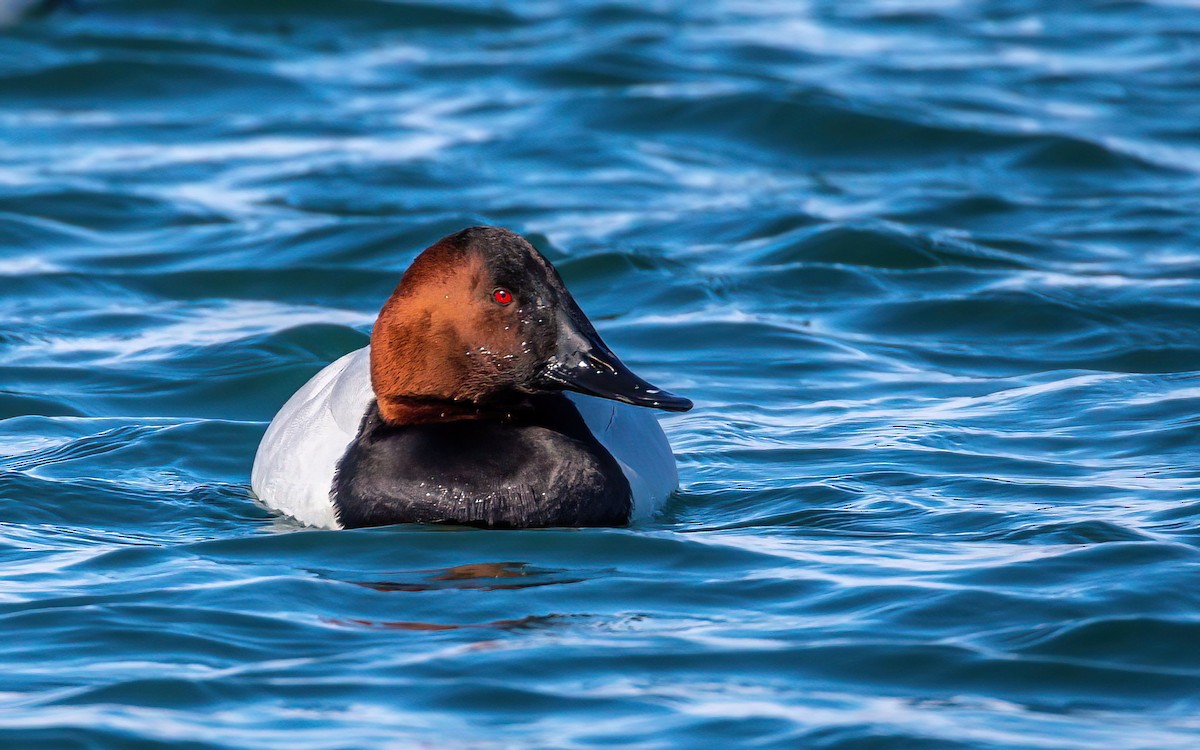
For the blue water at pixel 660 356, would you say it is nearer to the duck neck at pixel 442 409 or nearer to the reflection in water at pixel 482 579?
the reflection in water at pixel 482 579

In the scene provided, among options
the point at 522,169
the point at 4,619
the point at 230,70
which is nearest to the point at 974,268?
→ the point at 522,169

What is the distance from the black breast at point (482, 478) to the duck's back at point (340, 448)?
3.3 inches

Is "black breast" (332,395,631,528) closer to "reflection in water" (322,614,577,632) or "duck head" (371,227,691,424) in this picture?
"duck head" (371,227,691,424)

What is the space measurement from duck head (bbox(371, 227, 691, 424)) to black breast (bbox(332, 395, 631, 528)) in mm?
147

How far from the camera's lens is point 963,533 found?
5.51m

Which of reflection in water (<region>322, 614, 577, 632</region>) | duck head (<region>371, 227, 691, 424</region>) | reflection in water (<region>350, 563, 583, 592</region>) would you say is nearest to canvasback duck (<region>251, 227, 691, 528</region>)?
duck head (<region>371, 227, 691, 424</region>)

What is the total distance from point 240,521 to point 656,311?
3502 millimetres

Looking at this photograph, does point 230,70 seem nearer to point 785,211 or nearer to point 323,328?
point 785,211

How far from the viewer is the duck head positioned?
541 cm

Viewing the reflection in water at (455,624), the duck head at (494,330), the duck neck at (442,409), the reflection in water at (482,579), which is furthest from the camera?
the duck neck at (442,409)

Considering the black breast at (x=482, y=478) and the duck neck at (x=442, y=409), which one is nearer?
the black breast at (x=482, y=478)

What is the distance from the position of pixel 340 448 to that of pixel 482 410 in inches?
18.6

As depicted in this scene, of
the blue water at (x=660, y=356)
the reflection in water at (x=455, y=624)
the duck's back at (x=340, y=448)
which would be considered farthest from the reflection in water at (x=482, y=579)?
the duck's back at (x=340, y=448)

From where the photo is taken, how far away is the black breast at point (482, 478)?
542 cm
